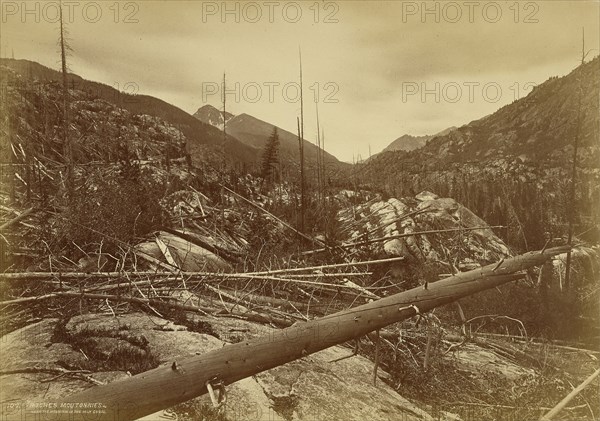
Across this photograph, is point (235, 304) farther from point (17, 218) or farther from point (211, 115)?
point (211, 115)

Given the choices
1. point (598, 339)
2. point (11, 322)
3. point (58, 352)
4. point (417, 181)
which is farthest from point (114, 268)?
point (417, 181)

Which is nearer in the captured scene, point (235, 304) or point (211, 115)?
point (235, 304)

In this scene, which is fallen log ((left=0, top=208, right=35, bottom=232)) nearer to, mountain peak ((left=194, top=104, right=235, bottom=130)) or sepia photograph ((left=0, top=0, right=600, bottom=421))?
sepia photograph ((left=0, top=0, right=600, bottom=421))

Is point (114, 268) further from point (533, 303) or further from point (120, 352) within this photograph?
point (533, 303)

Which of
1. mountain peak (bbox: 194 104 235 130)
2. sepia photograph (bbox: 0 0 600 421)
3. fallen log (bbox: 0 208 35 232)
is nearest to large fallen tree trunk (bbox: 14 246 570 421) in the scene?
sepia photograph (bbox: 0 0 600 421)

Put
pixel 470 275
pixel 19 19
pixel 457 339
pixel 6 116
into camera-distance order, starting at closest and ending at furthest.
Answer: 1. pixel 19 19
2. pixel 470 275
3. pixel 457 339
4. pixel 6 116

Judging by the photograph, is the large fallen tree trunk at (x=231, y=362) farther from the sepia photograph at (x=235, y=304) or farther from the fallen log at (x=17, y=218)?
the fallen log at (x=17, y=218)

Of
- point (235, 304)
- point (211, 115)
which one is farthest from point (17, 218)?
point (211, 115)

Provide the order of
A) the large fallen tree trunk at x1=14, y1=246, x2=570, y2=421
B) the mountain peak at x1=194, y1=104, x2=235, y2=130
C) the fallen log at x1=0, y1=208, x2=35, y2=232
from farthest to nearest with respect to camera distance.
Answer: the mountain peak at x1=194, y1=104, x2=235, y2=130
the fallen log at x1=0, y1=208, x2=35, y2=232
the large fallen tree trunk at x1=14, y1=246, x2=570, y2=421
